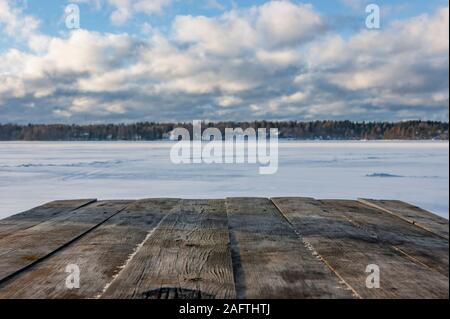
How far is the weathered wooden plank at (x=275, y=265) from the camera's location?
3.76 ft

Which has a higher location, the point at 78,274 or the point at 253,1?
the point at 253,1

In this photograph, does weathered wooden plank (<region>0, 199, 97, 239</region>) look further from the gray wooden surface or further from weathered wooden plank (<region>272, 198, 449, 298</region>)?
weathered wooden plank (<region>272, 198, 449, 298</region>)

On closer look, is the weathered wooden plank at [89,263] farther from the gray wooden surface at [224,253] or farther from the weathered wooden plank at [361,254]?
the weathered wooden plank at [361,254]

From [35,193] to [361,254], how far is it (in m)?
5.58

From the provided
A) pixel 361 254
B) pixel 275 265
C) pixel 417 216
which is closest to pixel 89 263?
pixel 275 265

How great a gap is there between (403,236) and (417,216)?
0.70 meters

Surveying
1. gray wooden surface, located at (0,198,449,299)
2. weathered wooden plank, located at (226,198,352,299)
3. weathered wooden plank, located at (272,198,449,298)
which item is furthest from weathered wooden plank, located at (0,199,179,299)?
weathered wooden plank, located at (272,198,449,298)

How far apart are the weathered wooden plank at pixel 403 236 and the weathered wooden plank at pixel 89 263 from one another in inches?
35.3

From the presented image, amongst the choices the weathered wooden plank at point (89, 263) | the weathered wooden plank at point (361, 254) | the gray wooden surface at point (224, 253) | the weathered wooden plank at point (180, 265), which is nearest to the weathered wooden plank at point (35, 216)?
the gray wooden surface at point (224, 253)

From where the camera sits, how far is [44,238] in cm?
188

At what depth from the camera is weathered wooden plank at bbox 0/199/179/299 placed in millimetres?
1166
